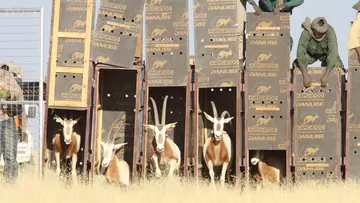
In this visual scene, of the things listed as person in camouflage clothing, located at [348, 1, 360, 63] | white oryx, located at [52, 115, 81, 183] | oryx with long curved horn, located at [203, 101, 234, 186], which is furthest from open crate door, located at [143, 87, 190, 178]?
person in camouflage clothing, located at [348, 1, 360, 63]

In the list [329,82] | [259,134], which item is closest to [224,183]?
[259,134]

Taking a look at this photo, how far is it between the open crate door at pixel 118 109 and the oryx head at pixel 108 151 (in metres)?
0.44

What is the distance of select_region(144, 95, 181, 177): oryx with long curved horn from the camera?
20469 mm

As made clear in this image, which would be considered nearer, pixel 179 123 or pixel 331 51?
pixel 331 51

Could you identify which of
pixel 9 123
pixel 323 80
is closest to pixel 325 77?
pixel 323 80

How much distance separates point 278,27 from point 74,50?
3968 mm

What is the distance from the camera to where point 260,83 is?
19859 mm

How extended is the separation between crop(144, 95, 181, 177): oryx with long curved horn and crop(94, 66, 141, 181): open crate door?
0.53m

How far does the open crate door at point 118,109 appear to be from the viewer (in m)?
21.0

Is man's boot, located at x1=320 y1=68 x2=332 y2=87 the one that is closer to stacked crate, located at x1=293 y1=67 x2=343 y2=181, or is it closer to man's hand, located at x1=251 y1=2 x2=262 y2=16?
stacked crate, located at x1=293 y1=67 x2=343 y2=181

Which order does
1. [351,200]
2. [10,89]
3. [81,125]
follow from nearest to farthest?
[351,200] → [10,89] → [81,125]

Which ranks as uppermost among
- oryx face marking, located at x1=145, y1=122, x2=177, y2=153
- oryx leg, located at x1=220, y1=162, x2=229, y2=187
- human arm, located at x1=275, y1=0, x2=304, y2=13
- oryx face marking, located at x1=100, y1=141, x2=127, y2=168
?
human arm, located at x1=275, y1=0, x2=304, y2=13

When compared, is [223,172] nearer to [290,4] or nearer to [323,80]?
[323,80]

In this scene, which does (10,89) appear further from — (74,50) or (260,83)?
(260,83)
